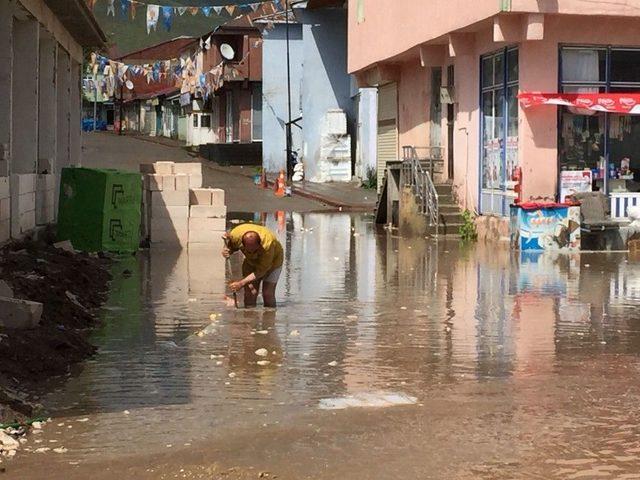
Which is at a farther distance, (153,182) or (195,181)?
(195,181)

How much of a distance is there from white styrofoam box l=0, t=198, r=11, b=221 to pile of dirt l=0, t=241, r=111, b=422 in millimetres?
476

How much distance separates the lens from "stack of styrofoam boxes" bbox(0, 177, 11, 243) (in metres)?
16.6

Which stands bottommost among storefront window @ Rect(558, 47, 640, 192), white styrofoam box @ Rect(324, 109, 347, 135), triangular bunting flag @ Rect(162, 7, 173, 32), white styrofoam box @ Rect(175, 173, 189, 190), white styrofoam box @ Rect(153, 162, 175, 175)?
white styrofoam box @ Rect(175, 173, 189, 190)

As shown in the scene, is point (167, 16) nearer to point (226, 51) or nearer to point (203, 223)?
point (226, 51)

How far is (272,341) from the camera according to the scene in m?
11.2

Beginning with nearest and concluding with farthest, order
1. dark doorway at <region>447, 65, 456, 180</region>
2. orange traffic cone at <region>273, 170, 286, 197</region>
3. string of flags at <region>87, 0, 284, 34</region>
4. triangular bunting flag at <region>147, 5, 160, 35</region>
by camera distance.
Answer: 1. dark doorway at <region>447, 65, 456, 180</region>
2. string of flags at <region>87, 0, 284, 34</region>
3. triangular bunting flag at <region>147, 5, 160, 35</region>
4. orange traffic cone at <region>273, 170, 286, 197</region>

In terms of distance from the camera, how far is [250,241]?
12.7 metres

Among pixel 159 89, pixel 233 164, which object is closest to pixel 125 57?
pixel 159 89

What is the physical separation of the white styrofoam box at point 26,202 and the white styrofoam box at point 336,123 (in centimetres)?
2794

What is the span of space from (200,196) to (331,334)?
34.4 feet

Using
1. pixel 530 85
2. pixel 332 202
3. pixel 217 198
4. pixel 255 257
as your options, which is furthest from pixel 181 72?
pixel 255 257

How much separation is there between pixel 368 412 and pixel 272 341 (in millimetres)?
3073

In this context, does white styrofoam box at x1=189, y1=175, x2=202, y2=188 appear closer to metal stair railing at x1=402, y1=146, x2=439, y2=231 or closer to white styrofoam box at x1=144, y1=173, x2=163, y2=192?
white styrofoam box at x1=144, y1=173, x2=163, y2=192

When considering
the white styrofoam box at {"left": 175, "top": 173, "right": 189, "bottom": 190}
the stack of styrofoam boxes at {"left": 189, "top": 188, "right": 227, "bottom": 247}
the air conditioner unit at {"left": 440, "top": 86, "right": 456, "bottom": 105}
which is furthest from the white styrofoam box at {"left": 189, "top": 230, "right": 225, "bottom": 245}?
the air conditioner unit at {"left": 440, "top": 86, "right": 456, "bottom": 105}
